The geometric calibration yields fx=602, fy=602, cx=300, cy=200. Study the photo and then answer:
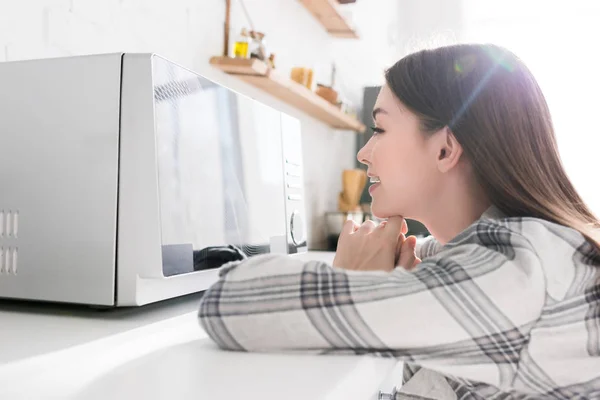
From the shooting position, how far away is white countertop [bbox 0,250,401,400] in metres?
0.42

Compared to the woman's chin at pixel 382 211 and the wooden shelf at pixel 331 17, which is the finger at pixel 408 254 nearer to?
the woman's chin at pixel 382 211

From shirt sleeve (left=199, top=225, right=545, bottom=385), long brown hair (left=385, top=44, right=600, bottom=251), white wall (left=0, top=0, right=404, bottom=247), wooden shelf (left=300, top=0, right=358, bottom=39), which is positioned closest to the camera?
shirt sleeve (left=199, top=225, right=545, bottom=385)

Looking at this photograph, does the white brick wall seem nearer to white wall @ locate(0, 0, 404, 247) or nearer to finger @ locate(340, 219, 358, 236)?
white wall @ locate(0, 0, 404, 247)

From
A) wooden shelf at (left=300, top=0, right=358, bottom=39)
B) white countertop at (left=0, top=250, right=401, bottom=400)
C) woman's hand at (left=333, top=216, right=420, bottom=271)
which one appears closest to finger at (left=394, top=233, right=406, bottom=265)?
woman's hand at (left=333, top=216, right=420, bottom=271)

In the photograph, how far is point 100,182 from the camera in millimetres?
692

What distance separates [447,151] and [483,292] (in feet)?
0.83

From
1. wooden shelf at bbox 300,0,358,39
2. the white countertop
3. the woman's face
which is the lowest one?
the white countertop

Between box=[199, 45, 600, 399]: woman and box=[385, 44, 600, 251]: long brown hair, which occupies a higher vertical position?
box=[385, 44, 600, 251]: long brown hair

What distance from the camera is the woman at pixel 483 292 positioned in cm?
53

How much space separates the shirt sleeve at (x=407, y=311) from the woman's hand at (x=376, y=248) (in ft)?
0.59

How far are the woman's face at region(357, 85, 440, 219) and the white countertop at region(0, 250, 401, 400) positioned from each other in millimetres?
273

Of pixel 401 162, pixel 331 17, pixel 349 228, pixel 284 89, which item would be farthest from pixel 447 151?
pixel 331 17

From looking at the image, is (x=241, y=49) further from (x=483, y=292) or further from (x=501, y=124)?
(x=483, y=292)

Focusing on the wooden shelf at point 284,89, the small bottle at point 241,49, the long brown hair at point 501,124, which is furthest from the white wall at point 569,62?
the long brown hair at point 501,124
